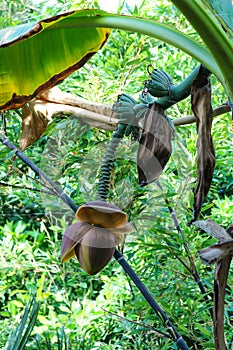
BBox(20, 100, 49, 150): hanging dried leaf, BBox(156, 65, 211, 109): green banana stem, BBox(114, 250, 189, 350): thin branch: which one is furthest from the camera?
BBox(114, 250, 189, 350): thin branch

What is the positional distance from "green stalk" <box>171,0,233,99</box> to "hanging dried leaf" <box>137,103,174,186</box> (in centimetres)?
11

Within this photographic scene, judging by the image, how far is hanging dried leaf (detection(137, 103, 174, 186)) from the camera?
0.53 metres

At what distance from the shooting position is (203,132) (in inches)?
20.2

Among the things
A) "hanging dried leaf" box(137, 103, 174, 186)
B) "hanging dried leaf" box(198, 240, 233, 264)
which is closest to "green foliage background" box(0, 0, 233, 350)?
"hanging dried leaf" box(137, 103, 174, 186)

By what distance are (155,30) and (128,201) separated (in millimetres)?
214

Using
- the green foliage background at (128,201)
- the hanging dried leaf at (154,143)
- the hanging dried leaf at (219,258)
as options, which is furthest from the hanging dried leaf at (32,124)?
the hanging dried leaf at (219,258)

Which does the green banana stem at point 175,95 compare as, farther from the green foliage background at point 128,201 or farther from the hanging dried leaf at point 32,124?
the hanging dried leaf at point 32,124

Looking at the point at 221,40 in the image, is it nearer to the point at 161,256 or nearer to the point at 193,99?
the point at 193,99

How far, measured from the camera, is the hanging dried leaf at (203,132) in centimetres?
50

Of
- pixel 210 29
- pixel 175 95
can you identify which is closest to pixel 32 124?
pixel 175 95

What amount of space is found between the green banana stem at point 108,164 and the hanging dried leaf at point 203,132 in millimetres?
69

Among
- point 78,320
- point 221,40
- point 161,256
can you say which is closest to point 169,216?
point 161,256

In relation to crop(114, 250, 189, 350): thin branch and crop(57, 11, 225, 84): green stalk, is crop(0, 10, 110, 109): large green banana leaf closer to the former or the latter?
crop(57, 11, 225, 84): green stalk

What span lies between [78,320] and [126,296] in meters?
0.20
